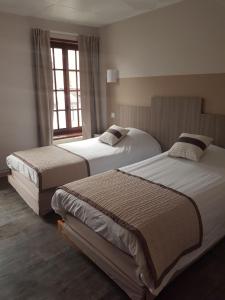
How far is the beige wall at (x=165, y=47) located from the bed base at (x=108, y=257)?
7.34 feet

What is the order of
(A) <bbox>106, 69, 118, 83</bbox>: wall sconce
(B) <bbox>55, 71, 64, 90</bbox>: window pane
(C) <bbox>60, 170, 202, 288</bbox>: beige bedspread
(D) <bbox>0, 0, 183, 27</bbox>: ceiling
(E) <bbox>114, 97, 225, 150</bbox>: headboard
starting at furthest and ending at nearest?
1. (B) <bbox>55, 71, 64, 90</bbox>: window pane
2. (A) <bbox>106, 69, 118, 83</bbox>: wall sconce
3. (D) <bbox>0, 0, 183, 27</bbox>: ceiling
4. (E) <bbox>114, 97, 225, 150</bbox>: headboard
5. (C) <bbox>60, 170, 202, 288</bbox>: beige bedspread

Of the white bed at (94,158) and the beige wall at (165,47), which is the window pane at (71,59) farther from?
the white bed at (94,158)

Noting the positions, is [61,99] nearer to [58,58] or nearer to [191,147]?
[58,58]

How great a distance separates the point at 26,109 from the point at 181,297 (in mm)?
3517

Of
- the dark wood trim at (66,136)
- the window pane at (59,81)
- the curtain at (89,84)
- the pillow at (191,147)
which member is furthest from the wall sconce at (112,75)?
the pillow at (191,147)

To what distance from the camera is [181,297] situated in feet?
5.94

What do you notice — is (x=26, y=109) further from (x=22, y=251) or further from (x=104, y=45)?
(x=22, y=251)

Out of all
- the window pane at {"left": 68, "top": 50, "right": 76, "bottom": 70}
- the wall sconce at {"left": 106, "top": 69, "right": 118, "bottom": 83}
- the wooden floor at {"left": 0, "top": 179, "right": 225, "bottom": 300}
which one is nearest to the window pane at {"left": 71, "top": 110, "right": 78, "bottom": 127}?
the window pane at {"left": 68, "top": 50, "right": 76, "bottom": 70}

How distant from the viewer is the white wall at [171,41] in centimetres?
309

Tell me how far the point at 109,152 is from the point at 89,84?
73.5 inches

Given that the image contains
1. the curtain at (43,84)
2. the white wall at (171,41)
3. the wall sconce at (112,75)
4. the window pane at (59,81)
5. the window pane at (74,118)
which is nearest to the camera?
the white wall at (171,41)

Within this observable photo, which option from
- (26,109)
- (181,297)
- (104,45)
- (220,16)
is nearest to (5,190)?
(26,109)

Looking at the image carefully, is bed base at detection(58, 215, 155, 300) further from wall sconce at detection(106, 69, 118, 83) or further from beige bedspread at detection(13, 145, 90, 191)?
wall sconce at detection(106, 69, 118, 83)

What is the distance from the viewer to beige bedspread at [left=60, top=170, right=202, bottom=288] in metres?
1.65
